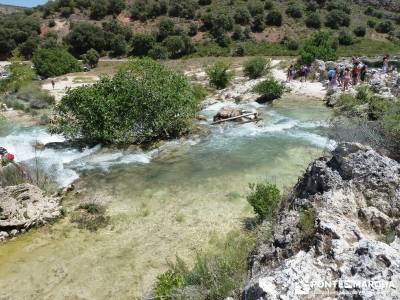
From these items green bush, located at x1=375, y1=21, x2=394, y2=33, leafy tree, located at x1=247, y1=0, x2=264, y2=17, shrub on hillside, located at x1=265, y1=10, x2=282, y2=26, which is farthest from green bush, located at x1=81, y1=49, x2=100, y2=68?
green bush, located at x1=375, y1=21, x2=394, y2=33

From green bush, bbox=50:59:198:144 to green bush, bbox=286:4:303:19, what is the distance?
230 ft

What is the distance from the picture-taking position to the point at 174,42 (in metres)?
75.1

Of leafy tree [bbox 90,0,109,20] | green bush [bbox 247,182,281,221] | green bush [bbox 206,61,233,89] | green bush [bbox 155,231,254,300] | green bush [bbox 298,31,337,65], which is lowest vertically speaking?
green bush [bbox 206,61,233,89]

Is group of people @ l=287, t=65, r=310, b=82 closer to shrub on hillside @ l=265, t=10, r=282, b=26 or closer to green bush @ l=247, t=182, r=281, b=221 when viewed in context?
green bush @ l=247, t=182, r=281, b=221

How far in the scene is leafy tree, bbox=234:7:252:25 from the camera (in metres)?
87.0

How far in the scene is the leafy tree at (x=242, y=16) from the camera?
285 ft

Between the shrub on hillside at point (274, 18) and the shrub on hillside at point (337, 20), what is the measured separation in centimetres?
933

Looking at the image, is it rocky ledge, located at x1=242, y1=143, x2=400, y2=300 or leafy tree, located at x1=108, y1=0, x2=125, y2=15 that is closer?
rocky ledge, located at x1=242, y1=143, x2=400, y2=300

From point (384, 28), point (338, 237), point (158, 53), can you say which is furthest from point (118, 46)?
point (338, 237)

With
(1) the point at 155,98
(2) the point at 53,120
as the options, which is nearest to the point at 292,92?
(1) the point at 155,98

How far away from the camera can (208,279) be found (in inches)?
383

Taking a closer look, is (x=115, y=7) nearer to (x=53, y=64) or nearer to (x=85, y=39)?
(x=85, y=39)

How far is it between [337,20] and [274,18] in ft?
39.8

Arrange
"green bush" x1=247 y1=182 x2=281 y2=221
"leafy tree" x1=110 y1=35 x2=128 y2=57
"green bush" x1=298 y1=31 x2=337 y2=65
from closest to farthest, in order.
A: "green bush" x1=247 y1=182 x2=281 y2=221
"green bush" x1=298 y1=31 x2=337 y2=65
"leafy tree" x1=110 y1=35 x2=128 y2=57
